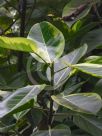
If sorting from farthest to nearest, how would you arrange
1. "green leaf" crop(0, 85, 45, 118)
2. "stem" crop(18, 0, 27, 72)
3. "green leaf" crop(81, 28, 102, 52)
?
"stem" crop(18, 0, 27, 72), "green leaf" crop(81, 28, 102, 52), "green leaf" crop(0, 85, 45, 118)

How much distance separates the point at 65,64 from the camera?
3.16 feet

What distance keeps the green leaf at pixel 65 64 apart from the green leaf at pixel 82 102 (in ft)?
0.20

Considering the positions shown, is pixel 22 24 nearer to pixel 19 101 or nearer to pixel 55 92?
pixel 55 92

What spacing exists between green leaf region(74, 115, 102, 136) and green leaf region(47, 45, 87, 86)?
108 millimetres

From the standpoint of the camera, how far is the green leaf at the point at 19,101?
801mm

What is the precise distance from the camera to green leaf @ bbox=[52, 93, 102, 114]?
0.82 m

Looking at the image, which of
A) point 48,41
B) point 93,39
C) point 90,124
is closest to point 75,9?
point 93,39

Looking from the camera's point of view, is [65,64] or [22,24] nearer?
[65,64]

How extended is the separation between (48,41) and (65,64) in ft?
0.25

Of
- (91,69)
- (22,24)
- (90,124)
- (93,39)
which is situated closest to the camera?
(91,69)

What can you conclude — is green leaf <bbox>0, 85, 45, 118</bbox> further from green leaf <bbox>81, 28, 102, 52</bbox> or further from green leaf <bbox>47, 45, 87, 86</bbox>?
green leaf <bbox>81, 28, 102, 52</bbox>

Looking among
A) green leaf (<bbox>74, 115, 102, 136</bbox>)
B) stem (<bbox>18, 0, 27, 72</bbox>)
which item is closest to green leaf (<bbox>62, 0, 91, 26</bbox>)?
stem (<bbox>18, 0, 27, 72</bbox>)

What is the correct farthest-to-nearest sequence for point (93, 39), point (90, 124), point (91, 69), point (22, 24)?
point (22, 24) → point (93, 39) → point (90, 124) → point (91, 69)

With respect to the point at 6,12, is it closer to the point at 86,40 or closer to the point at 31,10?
the point at 31,10
